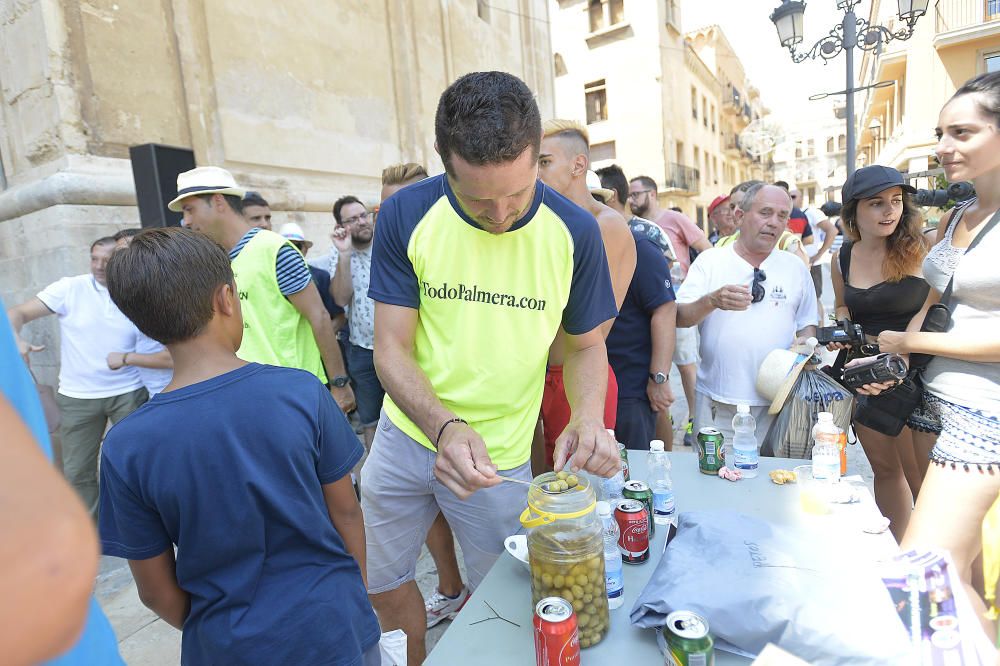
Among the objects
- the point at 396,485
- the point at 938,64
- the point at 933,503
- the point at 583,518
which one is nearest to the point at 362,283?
the point at 396,485

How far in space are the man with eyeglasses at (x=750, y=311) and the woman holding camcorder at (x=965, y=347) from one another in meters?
0.83

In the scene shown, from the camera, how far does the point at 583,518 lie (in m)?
1.34

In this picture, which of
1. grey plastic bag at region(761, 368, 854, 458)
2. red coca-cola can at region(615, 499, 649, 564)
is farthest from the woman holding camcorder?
red coca-cola can at region(615, 499, 649, 564)

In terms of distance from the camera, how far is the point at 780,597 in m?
1.23

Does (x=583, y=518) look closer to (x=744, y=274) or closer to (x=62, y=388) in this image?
(x=744, y=274)

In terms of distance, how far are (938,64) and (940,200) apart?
21250 mm

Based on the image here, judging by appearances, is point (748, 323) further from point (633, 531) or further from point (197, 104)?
point (197, 104)

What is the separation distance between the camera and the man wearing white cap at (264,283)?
113 inches

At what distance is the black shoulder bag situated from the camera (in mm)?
2176

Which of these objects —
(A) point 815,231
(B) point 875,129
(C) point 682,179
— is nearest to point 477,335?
(A) point 815,231

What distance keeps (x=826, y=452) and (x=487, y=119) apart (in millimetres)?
1694

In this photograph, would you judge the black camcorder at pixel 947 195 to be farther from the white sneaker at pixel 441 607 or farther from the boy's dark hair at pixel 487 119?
the white sneaker at pixel 441 607

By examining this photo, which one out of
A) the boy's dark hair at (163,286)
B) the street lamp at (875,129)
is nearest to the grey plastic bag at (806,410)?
the boy's dark hair at (163,286)

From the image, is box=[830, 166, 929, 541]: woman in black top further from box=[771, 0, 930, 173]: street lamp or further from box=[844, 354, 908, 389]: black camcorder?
box=[771, 0, 930, 173]: street lamp
